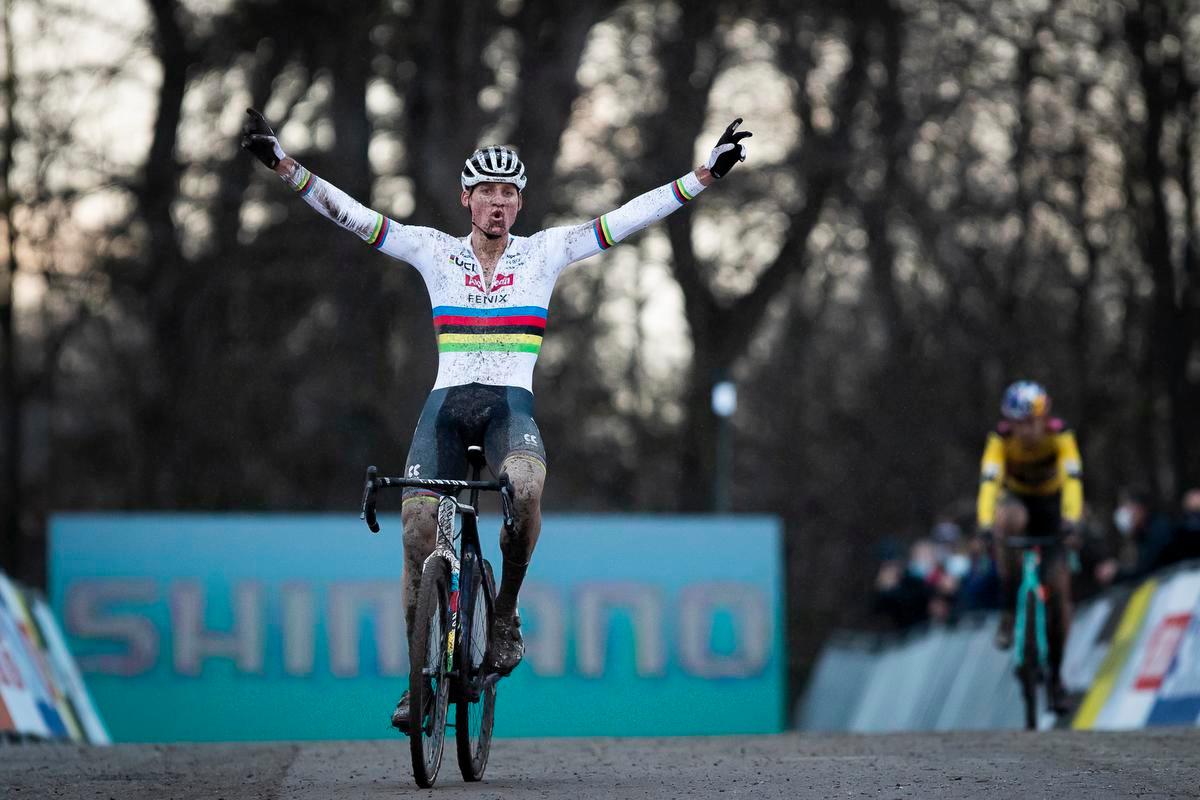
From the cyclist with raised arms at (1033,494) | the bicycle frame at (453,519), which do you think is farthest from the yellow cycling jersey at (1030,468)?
the bicycle frame at (453,519)

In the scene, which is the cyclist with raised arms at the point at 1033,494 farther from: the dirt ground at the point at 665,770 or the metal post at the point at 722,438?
the metal post at the point at 722,438

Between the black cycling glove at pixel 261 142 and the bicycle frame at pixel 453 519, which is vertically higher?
the black cycling glove at pixel 261 142

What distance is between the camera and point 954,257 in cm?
2822

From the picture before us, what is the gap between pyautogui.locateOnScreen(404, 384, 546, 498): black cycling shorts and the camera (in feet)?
28.2

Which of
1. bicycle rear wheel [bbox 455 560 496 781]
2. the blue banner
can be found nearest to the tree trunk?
the blue banner

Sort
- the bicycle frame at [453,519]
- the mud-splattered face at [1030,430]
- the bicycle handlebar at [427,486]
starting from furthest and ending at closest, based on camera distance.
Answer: the mud-splattered face at [1030,430]
the bicycle frame at [453,519]
the bicycle handlebar at [427,486]

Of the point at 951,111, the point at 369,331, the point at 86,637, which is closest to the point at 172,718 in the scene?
the point at 86,637

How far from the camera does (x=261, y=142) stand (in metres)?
8.80

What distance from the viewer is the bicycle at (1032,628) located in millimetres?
14562

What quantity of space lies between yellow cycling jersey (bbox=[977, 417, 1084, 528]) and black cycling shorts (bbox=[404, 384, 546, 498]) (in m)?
6.40

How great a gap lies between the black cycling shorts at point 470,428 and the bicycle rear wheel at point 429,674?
1.89 feet

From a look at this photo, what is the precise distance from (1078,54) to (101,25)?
37.9ft

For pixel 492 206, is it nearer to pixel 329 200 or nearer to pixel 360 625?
pixel 329 200

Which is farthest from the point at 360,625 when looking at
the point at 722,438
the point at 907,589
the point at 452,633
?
the point at 452,633
